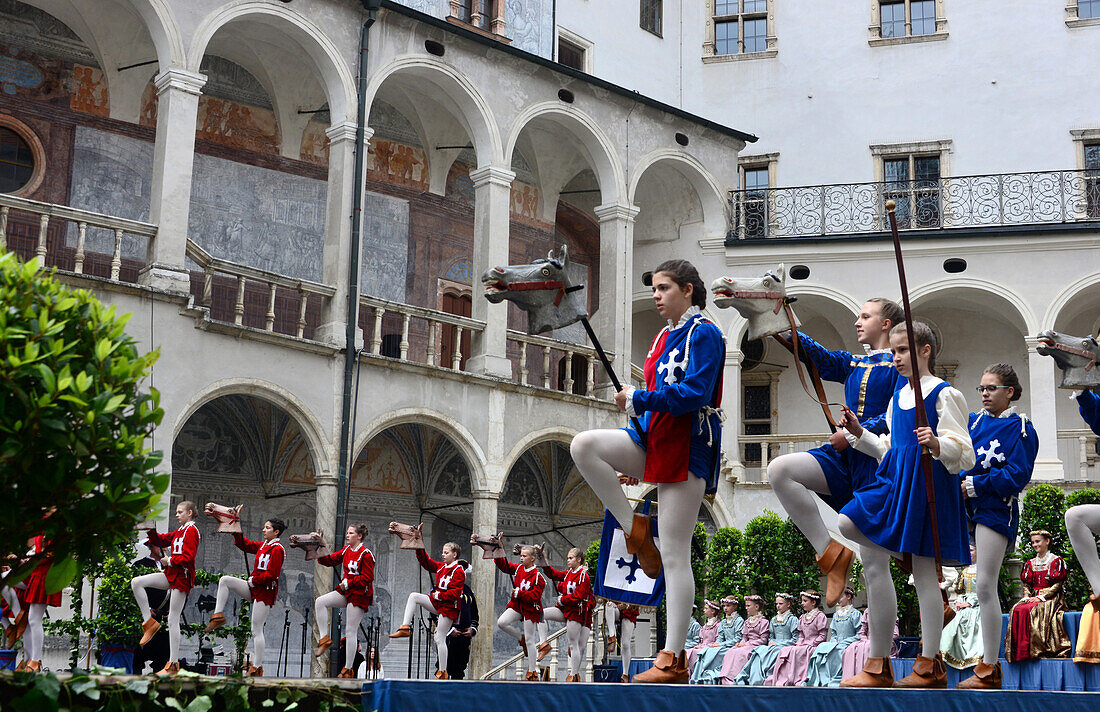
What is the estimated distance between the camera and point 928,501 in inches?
227

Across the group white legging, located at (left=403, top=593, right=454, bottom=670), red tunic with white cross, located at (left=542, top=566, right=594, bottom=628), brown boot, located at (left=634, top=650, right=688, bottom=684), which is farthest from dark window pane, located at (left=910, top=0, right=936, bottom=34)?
brown boot, located at (left=634, top=650, right=688, bottom=684)

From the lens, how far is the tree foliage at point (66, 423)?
3.52 m

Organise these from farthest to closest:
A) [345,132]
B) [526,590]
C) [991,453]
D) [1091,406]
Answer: [345,132], [526,590], [1091,406], [991,453]

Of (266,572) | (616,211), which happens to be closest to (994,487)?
(266,572)

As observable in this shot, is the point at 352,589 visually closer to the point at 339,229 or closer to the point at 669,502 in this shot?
the point at 669,502

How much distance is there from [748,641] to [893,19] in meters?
15.6

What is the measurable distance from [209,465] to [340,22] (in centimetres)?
688

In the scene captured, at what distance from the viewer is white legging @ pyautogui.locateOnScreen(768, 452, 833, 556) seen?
19.4 ft

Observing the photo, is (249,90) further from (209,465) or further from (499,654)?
(499,654)

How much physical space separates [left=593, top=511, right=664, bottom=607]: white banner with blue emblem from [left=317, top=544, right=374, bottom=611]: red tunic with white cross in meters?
6.16

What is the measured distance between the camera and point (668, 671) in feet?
17.6

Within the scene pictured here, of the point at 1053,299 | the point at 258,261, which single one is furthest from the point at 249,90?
the point at 1053,299

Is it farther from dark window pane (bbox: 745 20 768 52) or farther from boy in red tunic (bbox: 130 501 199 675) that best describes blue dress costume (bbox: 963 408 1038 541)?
dark window pane (bbox: 745 20 768 52)

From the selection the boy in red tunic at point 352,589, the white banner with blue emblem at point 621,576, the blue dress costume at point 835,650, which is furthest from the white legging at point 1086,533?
the blue dress costume at point 835,650
